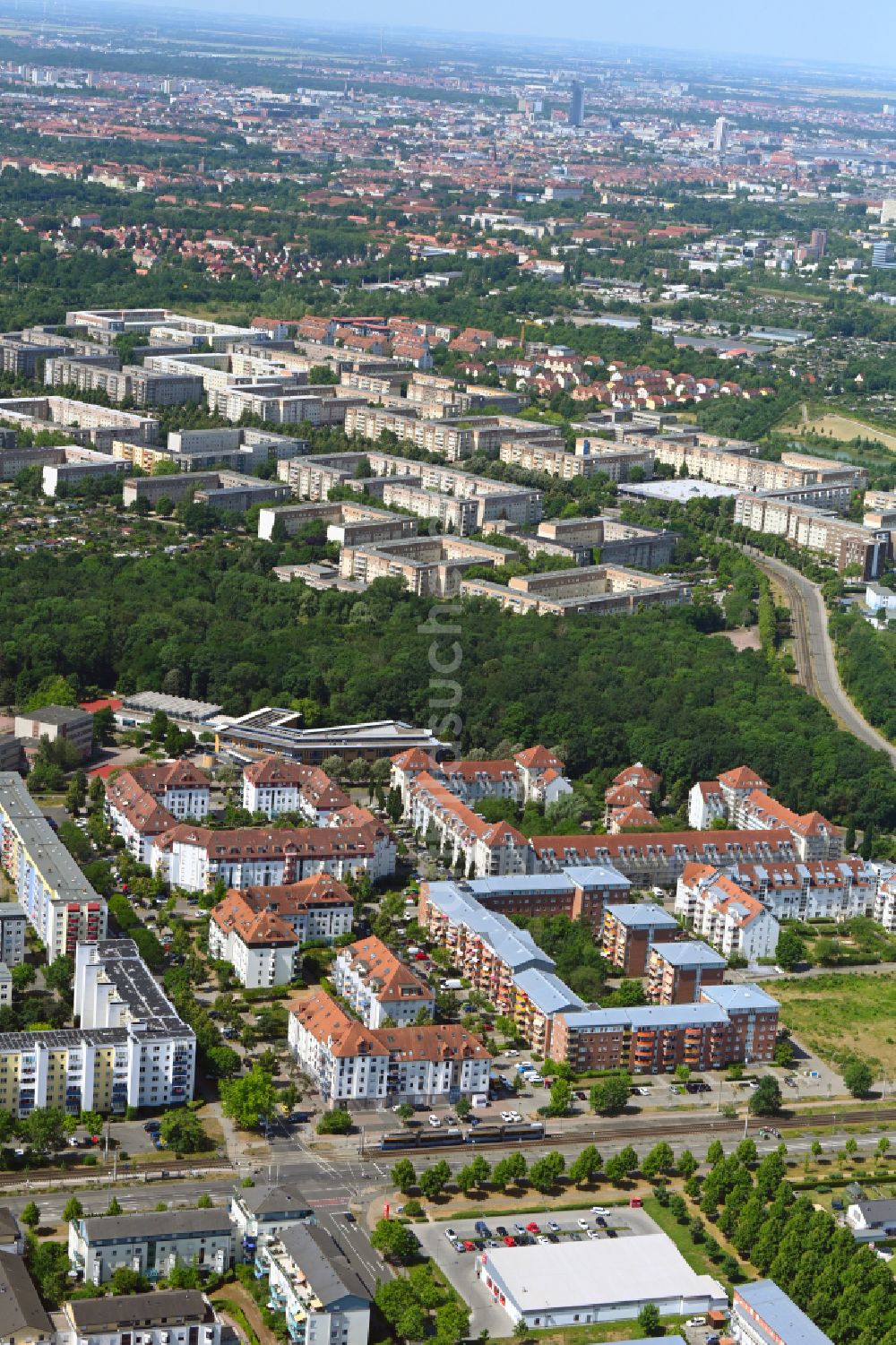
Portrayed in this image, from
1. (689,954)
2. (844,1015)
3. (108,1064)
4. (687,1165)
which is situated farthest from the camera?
Answer: (844,1015)

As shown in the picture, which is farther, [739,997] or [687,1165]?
[739,997]

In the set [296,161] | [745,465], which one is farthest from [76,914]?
[296,161]

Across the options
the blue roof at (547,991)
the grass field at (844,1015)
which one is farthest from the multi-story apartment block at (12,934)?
the grass field at (844,1015)

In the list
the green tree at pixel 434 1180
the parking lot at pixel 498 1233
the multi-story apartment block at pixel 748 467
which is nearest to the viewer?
the parking lot at pixel 498 1233

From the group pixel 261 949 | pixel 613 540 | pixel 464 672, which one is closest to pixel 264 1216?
pixel 261 949

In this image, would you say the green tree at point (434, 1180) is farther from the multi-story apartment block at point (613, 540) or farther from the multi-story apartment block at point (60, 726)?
the multi-story apartment block at point (613, 540)

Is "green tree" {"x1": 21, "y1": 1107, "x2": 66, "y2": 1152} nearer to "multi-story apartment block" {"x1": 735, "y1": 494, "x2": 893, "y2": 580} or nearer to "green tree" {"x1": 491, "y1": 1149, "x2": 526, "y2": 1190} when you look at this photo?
"green tree" {"x1": 491, "y1": 1149, "x2": 526, "y2": 1190}

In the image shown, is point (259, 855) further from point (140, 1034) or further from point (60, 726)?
point (140, 1034)
